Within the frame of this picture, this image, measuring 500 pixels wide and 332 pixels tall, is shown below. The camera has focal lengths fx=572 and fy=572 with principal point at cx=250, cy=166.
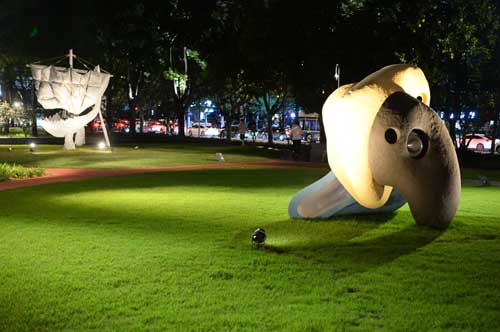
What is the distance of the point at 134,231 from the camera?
388 inches

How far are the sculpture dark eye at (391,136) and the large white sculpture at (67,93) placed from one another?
24.0 meters

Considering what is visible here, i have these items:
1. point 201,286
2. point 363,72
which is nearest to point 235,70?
point 363,72

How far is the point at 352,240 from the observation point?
912 cm

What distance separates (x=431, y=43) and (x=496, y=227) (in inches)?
422

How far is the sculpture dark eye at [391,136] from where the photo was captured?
9406 millimetres

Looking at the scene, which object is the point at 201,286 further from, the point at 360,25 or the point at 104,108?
the point at 104,108

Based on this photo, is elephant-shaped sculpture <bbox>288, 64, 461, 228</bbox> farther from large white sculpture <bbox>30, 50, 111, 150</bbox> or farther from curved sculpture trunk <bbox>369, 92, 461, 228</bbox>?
large white sculpture <bbox>30, 50, 111, 150</bbox>

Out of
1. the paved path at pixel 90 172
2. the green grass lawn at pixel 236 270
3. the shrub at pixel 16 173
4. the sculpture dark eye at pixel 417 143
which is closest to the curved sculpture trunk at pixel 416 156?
the sculpture dark eye at pixel 417 143

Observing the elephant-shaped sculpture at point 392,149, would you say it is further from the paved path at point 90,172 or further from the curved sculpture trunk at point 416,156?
the paved path at point 90,172

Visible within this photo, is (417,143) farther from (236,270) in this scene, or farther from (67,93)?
(67,93)

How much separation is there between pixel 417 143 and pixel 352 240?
190 cm

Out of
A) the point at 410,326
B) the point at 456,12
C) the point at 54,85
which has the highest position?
the point at 456,12

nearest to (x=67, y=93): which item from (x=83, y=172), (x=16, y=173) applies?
(x=83, y=172)

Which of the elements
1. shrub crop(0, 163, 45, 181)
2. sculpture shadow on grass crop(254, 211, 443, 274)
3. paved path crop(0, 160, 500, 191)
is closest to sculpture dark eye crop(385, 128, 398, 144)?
sculpture shadow on grass crop(254, 211, 443, 274)
